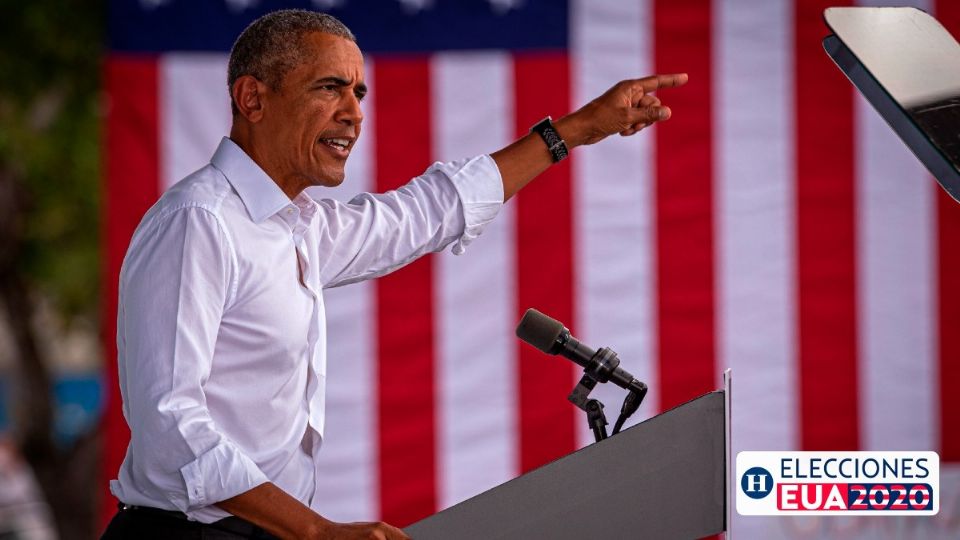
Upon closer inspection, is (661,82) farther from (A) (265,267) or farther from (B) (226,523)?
(B) (226,523)

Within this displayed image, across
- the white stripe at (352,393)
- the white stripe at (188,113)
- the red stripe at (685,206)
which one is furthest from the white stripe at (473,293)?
the white stripe at (188,113)

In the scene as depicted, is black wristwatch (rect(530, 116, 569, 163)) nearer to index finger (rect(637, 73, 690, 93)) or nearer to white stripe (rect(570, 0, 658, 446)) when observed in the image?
index finger (rect(637, 73, 690, 93))

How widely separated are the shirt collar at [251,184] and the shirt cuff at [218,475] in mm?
382

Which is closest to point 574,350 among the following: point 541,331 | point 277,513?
point 541,331

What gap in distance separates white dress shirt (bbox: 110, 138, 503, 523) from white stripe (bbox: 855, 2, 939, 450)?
1694mm

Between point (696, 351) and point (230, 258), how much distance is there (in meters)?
1.97

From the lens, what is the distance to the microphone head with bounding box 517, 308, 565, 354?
1.71 metres

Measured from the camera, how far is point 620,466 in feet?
4.73

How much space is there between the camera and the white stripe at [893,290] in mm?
3418

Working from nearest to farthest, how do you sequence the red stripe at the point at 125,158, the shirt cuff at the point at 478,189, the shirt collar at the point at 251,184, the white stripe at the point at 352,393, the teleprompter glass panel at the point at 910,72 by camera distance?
1. the teleprompter glass panel at the point at 910,72
2. the shirt collar at the point at 251,184
3. the shirt cuff at the point at 478,189
4. the red stripe at the point at 125,158
5. the white stripe at the point at 352,393

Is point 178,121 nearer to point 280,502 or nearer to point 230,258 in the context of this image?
point 230,258

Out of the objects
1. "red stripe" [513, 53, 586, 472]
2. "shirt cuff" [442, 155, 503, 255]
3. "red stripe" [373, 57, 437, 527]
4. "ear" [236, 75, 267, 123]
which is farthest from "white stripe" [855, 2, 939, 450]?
"ear" [236, 75, 267, 123]

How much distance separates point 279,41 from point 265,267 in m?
0.35

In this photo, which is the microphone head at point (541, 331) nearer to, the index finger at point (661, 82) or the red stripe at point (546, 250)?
the index finger at point (661, 82)
